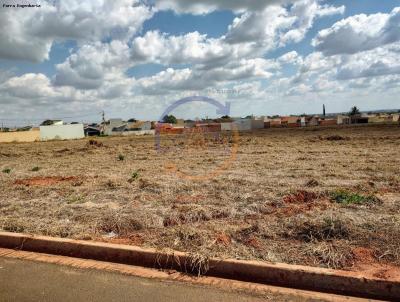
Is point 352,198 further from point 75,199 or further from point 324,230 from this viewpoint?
point 75,199

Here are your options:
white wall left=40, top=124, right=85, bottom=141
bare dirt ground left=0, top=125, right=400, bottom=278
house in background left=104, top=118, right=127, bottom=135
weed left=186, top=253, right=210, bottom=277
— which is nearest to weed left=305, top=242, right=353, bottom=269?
bare dirt ground left=0, top=125, right=400, bottom=278

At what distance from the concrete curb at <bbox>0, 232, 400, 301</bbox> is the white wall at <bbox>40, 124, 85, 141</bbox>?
6666 centimetres

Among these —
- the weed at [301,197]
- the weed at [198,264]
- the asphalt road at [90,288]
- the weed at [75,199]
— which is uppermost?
the weed at [75,199]

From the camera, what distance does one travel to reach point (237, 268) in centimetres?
444

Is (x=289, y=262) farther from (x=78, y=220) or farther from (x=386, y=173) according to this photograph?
(x=386, y=173)

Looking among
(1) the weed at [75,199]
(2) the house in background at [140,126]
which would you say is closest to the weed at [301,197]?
(1) the weed at [75,199]

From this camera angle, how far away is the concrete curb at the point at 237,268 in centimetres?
393

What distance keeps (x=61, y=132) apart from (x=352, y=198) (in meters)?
69.5

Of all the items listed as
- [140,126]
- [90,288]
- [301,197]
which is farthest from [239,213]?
[140,126]

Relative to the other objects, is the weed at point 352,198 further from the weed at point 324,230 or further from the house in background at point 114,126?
the house in background at point 114,126

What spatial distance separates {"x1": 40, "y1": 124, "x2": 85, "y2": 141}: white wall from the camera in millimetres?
68562

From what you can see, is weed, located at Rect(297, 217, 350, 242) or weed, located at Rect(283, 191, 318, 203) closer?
weed, located at Rect(297, 217, 350, 242)

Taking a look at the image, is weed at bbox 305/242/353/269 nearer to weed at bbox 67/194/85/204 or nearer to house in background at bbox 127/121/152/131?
weed at bbox 67/194/85/204

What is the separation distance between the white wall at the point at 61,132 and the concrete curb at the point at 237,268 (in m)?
66.7
